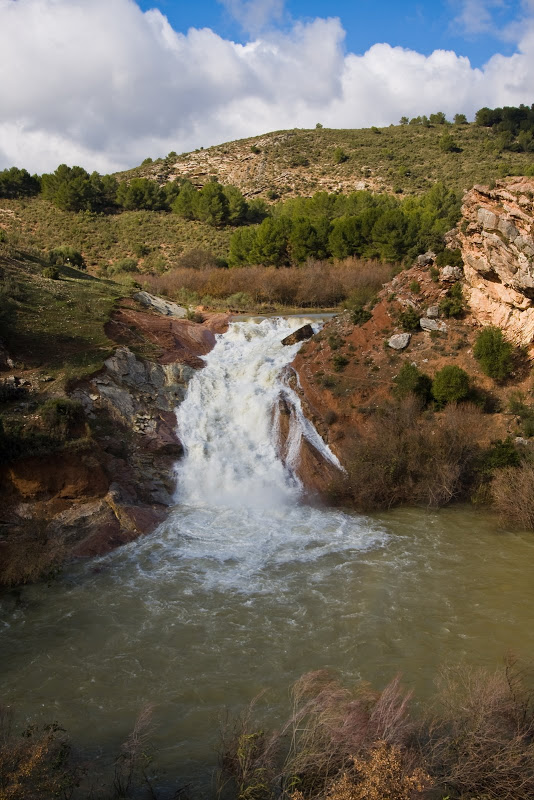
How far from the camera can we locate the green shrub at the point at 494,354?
22.2m

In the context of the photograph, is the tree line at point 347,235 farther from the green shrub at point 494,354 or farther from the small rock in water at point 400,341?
the green shrub at point 494,354

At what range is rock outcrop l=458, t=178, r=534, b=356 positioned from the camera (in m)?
22.2

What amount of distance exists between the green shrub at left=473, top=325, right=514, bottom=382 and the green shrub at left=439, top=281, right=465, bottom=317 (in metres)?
2.51

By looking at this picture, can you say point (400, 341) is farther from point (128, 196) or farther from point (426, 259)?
point (128, 196)

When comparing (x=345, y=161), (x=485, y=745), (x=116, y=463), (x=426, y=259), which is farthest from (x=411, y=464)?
(x=345, y=161)

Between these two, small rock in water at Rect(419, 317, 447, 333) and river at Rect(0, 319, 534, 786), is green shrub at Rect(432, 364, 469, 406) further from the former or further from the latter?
river at Rect(0, 319, 534, 786)

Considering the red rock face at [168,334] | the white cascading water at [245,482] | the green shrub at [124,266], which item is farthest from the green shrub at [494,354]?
the green shrub at [124,266]

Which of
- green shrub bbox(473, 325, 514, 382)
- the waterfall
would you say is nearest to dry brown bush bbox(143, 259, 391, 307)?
the waterfall

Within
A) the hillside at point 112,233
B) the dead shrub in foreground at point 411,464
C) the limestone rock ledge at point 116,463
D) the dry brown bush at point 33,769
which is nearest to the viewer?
the dry brown bush at point 33,769

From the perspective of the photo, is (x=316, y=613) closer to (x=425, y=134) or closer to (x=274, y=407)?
(x=274, y=407)

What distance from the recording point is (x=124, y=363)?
2327 cm

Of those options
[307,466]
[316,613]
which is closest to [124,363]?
[307,466]

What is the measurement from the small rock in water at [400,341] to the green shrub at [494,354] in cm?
322

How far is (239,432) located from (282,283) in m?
18.9
